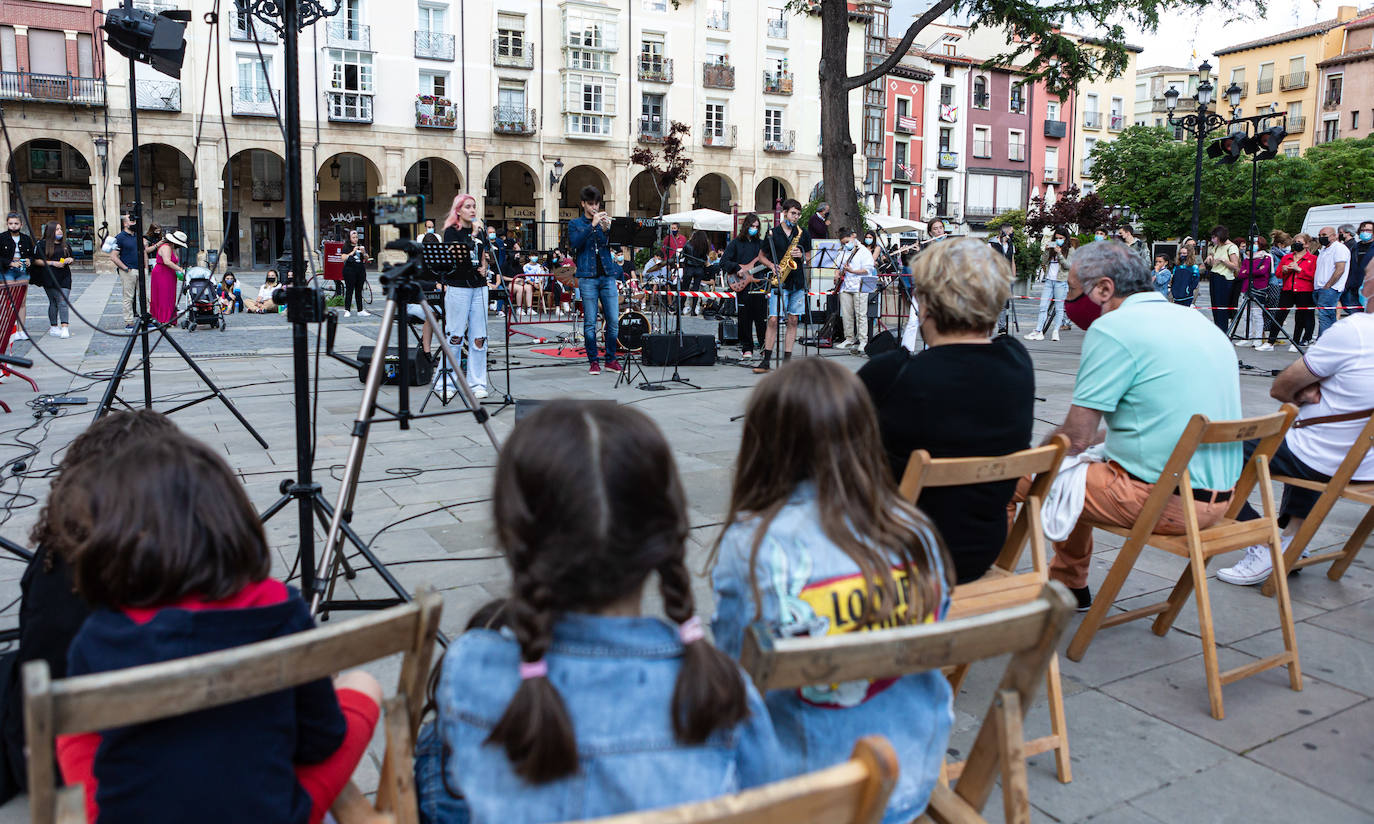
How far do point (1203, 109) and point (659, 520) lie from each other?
57.4 feet

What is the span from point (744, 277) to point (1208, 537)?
824cm

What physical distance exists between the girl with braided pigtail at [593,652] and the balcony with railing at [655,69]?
38736 mm

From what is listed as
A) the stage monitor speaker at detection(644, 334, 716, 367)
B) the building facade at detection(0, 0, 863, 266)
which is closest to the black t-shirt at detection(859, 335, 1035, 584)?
the stage monitor speaker at detection(644, 334, 716, 367)

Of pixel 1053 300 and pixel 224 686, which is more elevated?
pixel 1053 300

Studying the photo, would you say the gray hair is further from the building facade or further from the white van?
the building facade

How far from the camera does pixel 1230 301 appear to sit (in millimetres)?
15523

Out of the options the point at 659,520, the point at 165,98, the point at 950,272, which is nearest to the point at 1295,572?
the point at 950,272

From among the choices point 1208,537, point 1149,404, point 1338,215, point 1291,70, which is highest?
point 1291,70

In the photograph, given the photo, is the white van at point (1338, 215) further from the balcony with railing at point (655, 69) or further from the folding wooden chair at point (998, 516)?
the balcony with railing at point (655, 69)

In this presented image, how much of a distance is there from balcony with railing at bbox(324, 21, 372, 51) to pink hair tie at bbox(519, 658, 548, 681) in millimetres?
35875

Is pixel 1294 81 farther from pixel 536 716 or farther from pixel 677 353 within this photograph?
pixel 536 716

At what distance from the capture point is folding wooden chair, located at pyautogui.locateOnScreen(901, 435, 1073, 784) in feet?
7.43

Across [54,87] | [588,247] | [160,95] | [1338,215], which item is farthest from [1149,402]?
[54,87]

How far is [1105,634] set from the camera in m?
3.44
